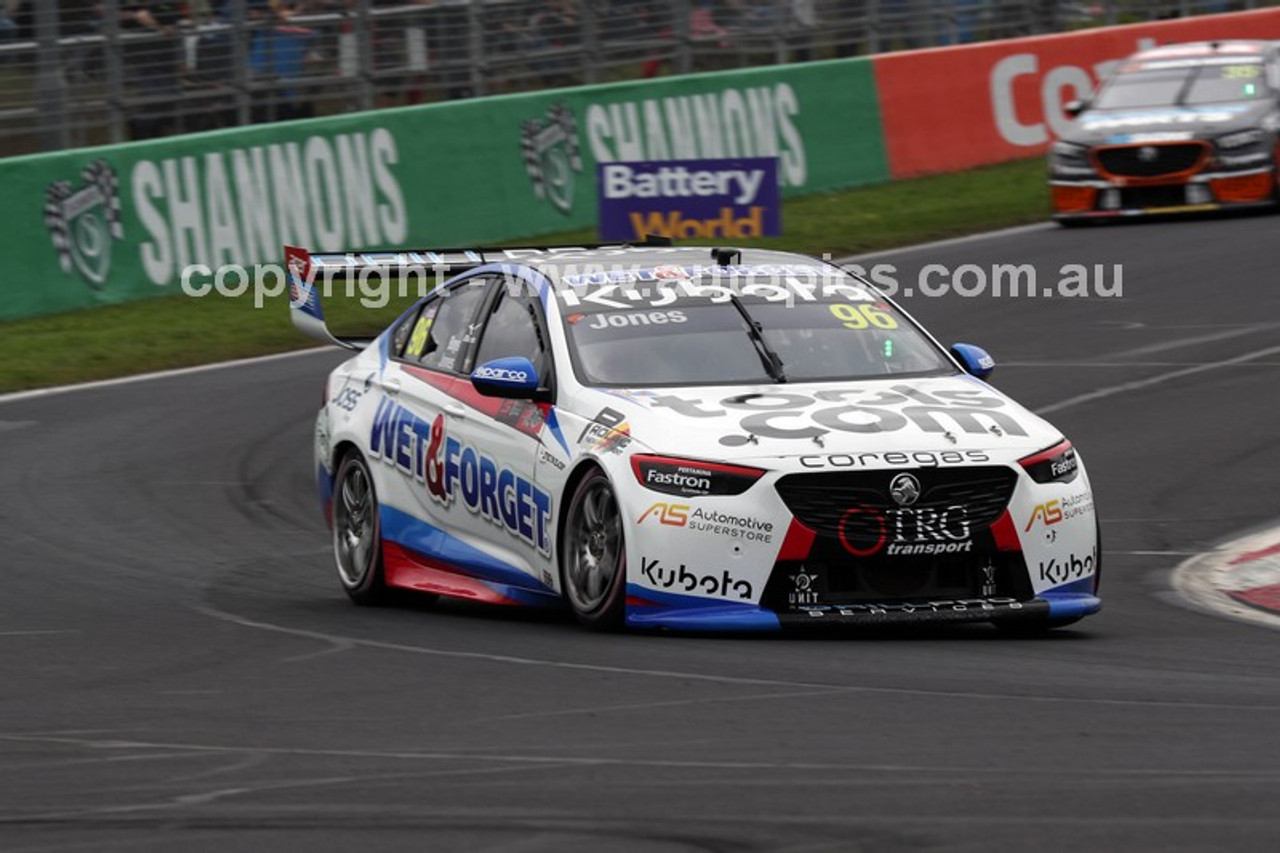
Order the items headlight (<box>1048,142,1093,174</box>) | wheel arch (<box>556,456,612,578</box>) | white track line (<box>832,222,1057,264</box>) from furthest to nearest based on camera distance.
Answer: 1. headlight (<box>1048,142,1093,174</box>)
2. white track line (<box>832,222,1057,264</box>)
3. wheel arch (<box>556,456,612,578</box>)

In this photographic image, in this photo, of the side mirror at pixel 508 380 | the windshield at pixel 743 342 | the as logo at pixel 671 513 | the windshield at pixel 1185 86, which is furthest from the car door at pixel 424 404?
the windshield at pixel 1185 86

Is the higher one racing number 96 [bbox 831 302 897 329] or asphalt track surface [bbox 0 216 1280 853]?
racing number 96 [bbox 831 302 897 329]

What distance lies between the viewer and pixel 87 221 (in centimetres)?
2069

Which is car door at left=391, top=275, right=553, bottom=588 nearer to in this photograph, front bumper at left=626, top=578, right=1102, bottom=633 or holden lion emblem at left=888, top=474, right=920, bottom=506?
front bumper at left=626, top=578, right=1102, bottom=633

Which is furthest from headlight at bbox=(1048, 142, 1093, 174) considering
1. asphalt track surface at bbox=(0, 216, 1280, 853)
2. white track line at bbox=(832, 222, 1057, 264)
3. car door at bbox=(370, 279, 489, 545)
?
car door at bbox=(370, 279, 489, 545)

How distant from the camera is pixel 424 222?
76.8ft

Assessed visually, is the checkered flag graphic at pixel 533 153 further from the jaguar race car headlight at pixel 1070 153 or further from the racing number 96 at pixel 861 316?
the racing number 96 at pixel 861 316

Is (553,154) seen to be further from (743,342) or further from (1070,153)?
(743,342)

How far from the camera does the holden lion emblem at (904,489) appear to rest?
28.5ft

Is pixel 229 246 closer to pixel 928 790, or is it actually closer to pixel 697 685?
pixel 697 685

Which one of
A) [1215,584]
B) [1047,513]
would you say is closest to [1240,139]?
[1215,584]

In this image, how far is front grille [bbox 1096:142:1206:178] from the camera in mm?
24734

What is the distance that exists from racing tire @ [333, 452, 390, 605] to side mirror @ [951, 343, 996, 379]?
259cm

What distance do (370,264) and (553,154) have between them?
13723 mm
